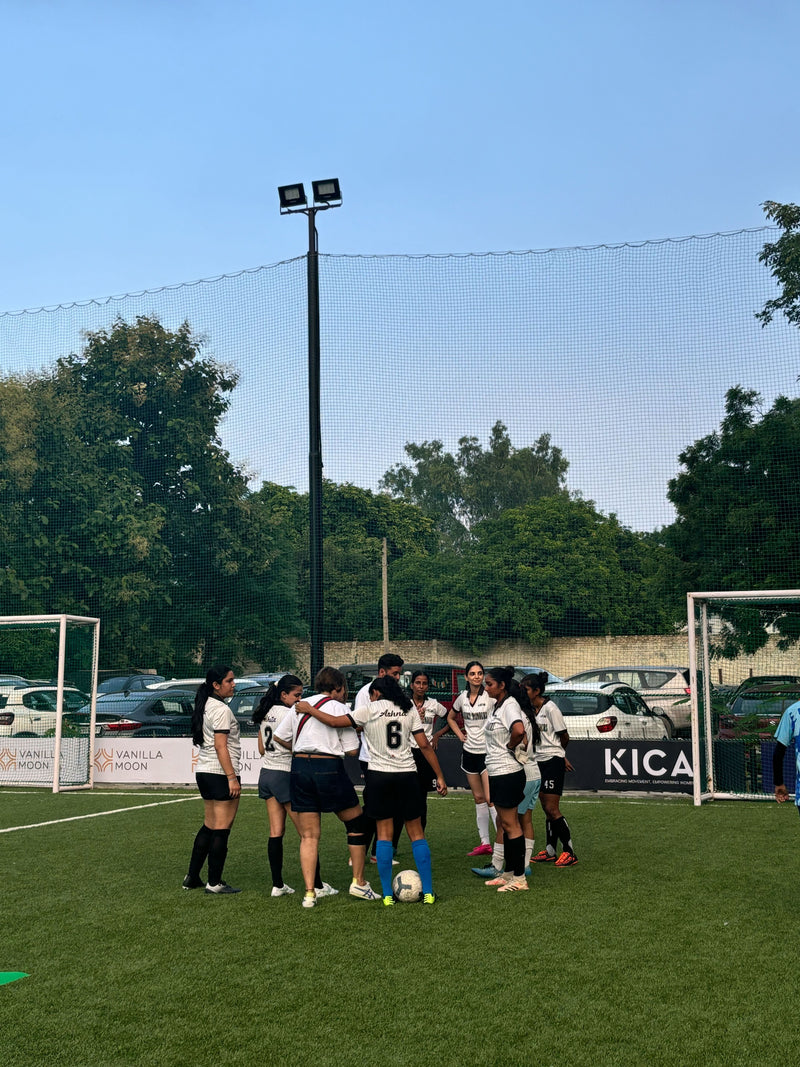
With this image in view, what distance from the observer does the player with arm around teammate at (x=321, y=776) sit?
7.93 metres

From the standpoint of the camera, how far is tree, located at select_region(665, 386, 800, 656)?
20391 mm

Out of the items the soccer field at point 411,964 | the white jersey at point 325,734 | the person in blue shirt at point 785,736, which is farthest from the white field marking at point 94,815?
the person in blue shirt at point 785,736

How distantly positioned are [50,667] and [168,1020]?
1394 centimetres

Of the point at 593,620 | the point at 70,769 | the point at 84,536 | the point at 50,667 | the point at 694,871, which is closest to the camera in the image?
the point at 694,871

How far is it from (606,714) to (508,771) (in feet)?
31.0

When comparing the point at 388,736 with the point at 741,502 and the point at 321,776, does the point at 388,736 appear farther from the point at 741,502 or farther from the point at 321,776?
the point at 741,502

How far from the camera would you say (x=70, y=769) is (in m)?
16.8

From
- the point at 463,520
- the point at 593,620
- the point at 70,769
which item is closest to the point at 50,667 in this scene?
the point at 70,769

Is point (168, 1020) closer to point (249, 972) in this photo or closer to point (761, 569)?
point (249, 972)

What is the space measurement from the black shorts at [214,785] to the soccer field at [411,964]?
786 mm

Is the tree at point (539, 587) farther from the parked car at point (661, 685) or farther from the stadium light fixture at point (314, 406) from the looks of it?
the stadium light fixture at point (314, 406)

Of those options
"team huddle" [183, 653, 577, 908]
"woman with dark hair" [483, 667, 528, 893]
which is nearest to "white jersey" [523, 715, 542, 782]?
"team huddle" [183, 653, 577, 908]

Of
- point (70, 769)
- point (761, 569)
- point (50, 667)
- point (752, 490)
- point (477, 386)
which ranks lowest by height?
point (70, 769)

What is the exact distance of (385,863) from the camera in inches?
307
